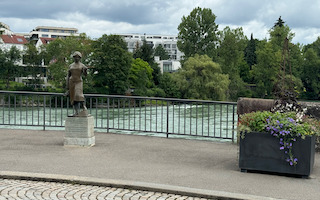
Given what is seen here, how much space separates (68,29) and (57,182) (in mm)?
164461

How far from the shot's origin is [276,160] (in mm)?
6270

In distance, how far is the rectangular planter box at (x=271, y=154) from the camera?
6.13 meters

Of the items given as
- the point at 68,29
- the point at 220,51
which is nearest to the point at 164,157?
the point at 220,51

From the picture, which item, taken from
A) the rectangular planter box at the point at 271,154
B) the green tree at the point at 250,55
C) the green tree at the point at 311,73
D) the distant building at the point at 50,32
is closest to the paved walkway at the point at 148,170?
the rectangular planter box at the point at 271,154

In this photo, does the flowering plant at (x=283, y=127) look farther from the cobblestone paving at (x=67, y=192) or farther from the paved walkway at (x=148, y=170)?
the cobblestone paving at (x=67, y=192)

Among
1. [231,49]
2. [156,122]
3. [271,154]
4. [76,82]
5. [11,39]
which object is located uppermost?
[11,39]

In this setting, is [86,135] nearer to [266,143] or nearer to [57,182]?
[57,182]

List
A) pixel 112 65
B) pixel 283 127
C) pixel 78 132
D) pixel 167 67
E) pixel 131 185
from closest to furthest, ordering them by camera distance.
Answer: pixel 131 185
pixel 283 127
pixel 78 132
pixel 112 65
pixel 167 67

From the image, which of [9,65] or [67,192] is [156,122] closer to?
[67,192]

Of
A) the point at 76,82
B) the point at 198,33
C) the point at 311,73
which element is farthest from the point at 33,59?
the point at 76,82

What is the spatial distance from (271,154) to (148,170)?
2.03 m

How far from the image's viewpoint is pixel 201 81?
5584cm

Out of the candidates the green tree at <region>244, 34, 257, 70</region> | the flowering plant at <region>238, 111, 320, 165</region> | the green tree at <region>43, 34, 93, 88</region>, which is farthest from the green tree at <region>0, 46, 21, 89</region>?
the flowering plant at <region>238, 111, 320, 165</region>

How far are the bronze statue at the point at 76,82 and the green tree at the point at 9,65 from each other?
210 ft
